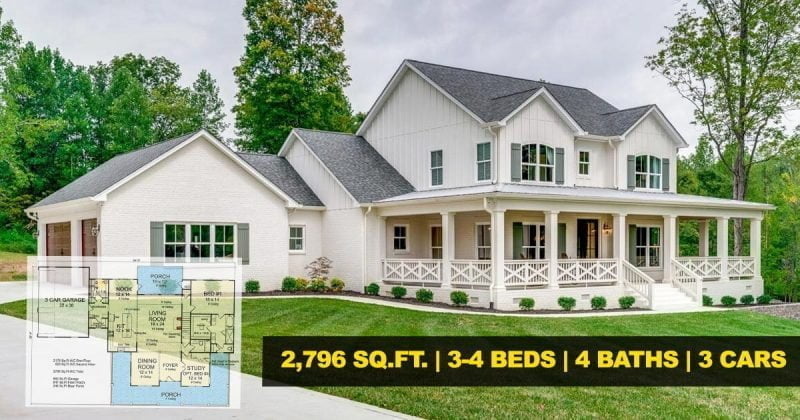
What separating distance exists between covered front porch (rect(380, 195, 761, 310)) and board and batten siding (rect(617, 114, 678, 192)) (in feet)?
5.88

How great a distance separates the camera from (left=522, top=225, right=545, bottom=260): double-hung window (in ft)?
77.4

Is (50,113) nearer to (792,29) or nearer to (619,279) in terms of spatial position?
(619,279)

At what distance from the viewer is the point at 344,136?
28719mm

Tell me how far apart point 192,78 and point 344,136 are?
25.6 meters

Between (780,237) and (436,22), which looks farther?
(780,237)

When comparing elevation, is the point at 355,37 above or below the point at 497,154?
above

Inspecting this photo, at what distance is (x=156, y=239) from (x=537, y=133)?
40.0 ft

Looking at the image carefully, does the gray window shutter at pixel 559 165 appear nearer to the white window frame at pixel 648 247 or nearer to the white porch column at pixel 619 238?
the white porch column at pixel 619 238

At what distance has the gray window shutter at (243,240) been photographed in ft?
76.2

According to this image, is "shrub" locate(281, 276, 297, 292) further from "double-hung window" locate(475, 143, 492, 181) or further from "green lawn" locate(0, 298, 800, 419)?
"double-hung window" locate(475, 143, 492, 181)

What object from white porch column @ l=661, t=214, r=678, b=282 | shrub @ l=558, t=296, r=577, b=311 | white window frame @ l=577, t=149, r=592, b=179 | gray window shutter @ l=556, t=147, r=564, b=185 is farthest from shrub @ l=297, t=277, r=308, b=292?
white porch column @ l=661, t=214, r=678, b=282

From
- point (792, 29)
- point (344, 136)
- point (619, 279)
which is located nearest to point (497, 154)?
point (619, 279)

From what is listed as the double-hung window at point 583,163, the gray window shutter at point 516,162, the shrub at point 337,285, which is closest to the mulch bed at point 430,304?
the shrub at point 337,285

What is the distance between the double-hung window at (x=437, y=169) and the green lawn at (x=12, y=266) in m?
16.9
